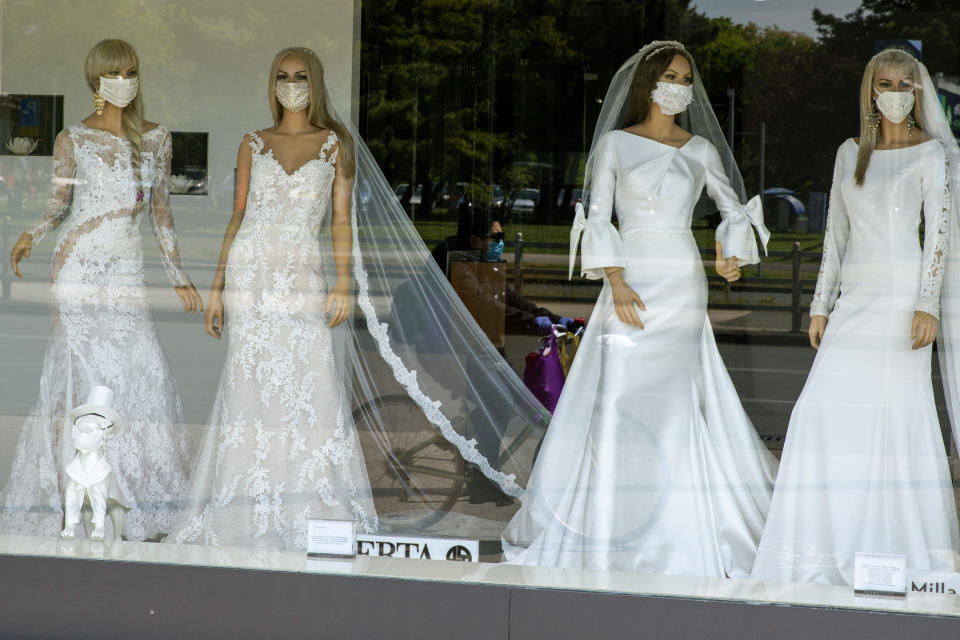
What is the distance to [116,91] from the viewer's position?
4059 mm

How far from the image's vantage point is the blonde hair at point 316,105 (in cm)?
394

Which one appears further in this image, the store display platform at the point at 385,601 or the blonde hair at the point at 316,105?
the blonde hair at the point at 316,105

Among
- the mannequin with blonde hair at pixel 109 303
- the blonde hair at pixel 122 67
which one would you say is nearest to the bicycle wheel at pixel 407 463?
the mannequin with blonde hair at pixel 109 303

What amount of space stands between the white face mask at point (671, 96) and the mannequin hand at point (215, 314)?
5.40 feet

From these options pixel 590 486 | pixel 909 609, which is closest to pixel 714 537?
pixel 590 486

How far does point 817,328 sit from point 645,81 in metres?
0.99

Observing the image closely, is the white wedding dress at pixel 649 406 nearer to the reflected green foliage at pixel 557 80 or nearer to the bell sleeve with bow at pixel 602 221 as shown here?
the bell sleeve with bow at pixel 602 221

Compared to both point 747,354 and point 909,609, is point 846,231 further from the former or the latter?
point 909,609

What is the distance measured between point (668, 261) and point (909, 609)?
132 centimetres

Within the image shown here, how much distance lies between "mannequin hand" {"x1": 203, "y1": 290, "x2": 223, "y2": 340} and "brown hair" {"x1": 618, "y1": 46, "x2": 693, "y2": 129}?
4.97ft

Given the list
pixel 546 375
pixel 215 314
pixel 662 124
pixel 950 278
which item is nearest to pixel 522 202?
pixel 546 375

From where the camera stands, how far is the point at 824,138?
12.8 ft

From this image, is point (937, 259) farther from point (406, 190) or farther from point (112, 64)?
point (112, 64)

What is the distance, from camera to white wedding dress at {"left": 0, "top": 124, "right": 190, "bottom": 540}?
13.4 ft
